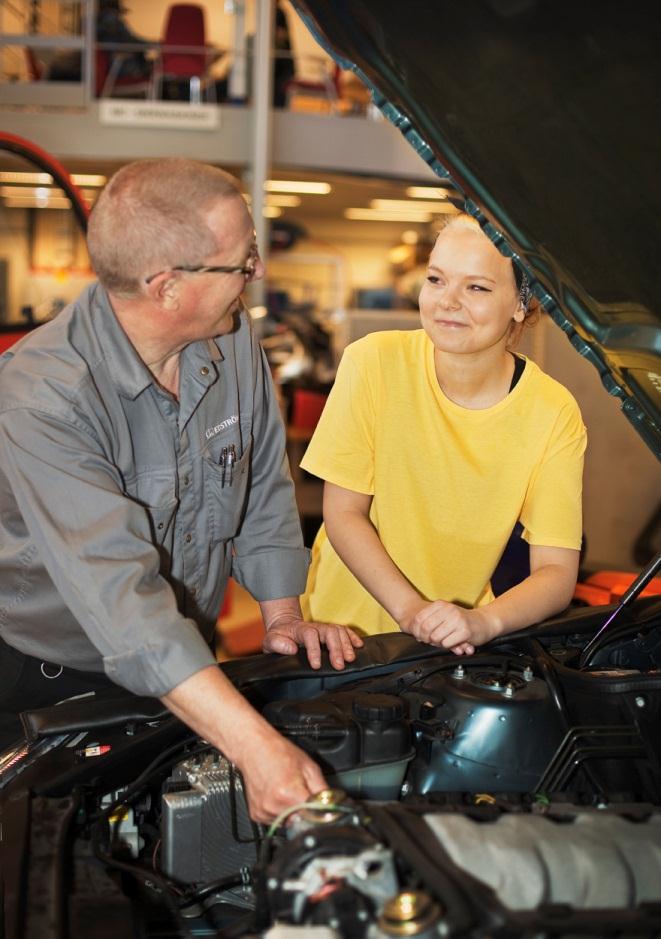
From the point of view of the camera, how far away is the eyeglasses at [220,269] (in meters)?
1.75

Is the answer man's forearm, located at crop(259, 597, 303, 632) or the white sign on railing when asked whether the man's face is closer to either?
man's forearm, located at crop(259, 597, 303, 632)

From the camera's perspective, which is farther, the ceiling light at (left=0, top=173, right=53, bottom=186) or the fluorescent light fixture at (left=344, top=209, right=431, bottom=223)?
the fluorescent light fixture at (left=344, top=209, right=431, bottom=223)

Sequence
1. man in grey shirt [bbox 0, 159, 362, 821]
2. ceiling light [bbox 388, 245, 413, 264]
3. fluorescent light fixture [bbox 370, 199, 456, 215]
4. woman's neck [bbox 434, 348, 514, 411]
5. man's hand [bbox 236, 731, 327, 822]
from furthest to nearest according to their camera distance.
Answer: ceiling light [bbox 388, 245, 413, 264], fluorescent light fixture [bbox 370, 199, 456, 215], woman's neck [bbox 434, 348, 514, 411], man in grey shirt [bbox 0, 159, 362, 821], man's hand [bbox 236, 731, 327, 822]

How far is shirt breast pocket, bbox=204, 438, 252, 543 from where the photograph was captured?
2064mm

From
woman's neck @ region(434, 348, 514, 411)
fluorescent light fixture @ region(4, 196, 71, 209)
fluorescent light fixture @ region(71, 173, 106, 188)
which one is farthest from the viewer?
fluorescent light fixture @ region(4, 196, 71, 209)

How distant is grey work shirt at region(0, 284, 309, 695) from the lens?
160 cm

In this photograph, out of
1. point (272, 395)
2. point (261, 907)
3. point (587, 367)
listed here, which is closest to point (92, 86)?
point (587, 367)


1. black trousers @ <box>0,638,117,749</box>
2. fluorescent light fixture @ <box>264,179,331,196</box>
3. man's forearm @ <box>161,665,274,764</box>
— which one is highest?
fluorescent light fixture @ <box>264,179,331,196</box>

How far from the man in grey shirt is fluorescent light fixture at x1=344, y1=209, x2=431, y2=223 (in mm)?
11962

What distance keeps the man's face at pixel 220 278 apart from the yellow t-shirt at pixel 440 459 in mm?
403

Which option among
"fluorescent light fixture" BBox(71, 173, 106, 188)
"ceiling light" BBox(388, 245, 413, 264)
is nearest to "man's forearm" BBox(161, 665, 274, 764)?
"fluorescent light fixture" BBox(71, 173, 106, 188)

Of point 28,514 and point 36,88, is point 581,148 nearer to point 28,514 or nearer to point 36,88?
point 28,514

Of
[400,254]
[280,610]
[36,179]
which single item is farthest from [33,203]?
[280,610]

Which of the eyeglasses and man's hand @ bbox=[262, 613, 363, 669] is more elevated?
the eyeglasses
